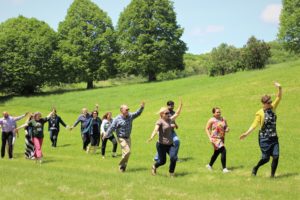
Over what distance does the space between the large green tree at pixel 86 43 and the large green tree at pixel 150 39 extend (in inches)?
101

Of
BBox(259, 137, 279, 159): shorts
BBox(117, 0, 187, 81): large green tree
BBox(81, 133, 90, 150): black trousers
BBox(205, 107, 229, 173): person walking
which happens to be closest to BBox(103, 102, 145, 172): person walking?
BBox(205, 107, 229, 173): person walking

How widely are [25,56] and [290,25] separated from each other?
139 ft

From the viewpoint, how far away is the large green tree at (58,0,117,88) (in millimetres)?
69562

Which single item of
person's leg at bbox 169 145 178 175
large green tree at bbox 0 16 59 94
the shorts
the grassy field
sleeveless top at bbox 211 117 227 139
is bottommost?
the grassy field

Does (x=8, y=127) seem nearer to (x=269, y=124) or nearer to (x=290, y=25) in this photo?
(x=269, y=124)

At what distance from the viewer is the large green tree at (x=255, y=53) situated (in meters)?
62.9

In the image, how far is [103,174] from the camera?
1375 centimetres

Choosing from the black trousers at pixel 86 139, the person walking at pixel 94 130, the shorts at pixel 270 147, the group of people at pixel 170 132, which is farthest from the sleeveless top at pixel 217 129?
the black trousers at pixel 86 139

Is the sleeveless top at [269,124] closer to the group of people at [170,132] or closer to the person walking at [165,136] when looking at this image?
the group of people at [170,132]

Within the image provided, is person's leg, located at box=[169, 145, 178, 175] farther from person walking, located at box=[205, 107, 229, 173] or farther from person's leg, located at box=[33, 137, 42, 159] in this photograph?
person's leg, located at box=[33, 137, 42, 159]

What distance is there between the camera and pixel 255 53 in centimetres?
6362

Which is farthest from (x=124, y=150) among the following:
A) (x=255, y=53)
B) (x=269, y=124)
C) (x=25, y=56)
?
(x=25, y=56)

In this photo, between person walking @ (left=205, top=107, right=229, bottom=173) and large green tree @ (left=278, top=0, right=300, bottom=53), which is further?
large green tree @ (left=278, top=0, right=300, bottom=53)

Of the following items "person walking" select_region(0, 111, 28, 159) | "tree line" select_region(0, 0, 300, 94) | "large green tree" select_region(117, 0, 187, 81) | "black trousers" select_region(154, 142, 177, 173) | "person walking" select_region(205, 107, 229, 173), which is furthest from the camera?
"large green tree" select_region(117, 0, 187, 81)
